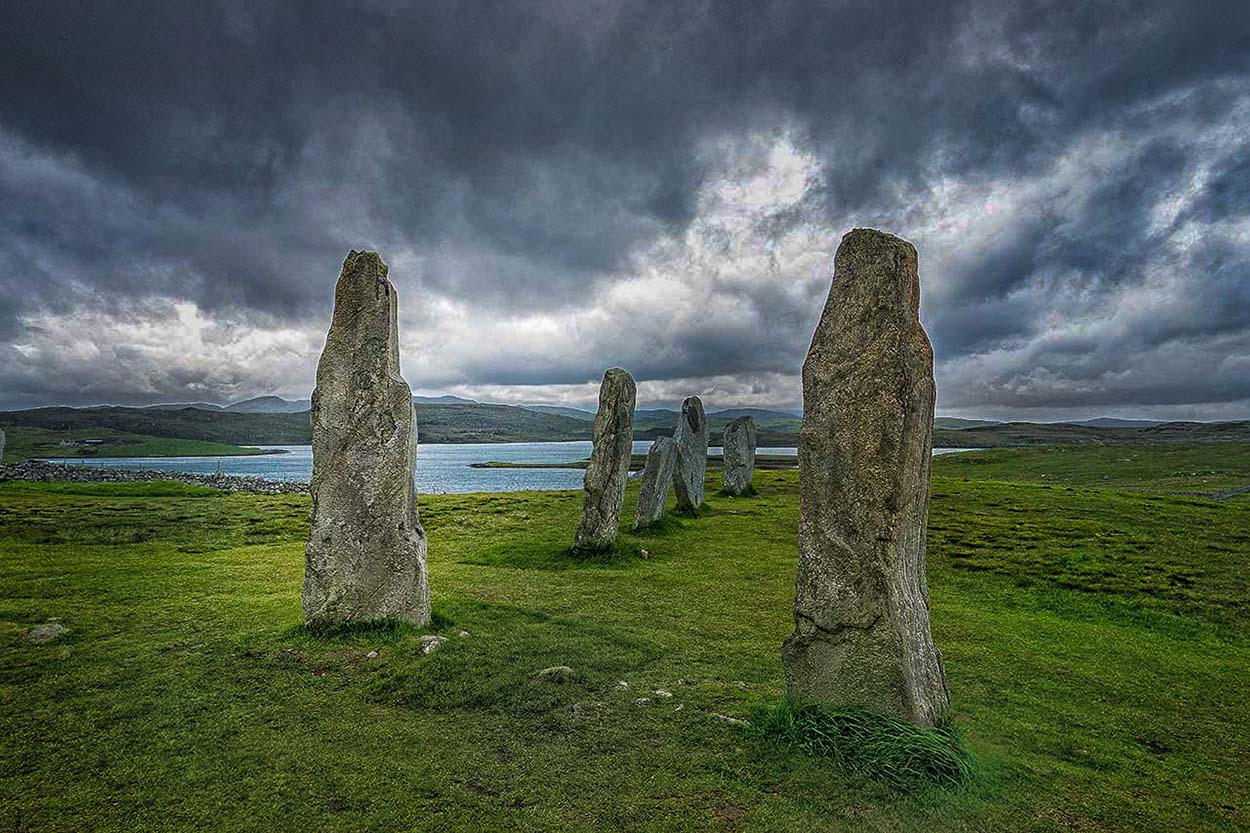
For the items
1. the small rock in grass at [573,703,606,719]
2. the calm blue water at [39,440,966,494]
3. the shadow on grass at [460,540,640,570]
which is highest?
the small rock in grass at [573,703,606,719]

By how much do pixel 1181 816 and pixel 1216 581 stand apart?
36.4 feet

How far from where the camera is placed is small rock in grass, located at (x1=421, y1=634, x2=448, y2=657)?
26.8ft

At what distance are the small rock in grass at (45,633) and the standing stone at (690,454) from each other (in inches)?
653

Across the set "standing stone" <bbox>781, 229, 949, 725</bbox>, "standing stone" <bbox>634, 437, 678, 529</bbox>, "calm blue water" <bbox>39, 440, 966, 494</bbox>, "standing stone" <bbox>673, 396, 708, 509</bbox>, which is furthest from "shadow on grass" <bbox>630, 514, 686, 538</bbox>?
"calm blue water" <bbox>39, 440, 966, 494</bbox>

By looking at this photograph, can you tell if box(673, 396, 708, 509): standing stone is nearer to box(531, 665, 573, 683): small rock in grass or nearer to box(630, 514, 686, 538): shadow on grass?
box(630, 514, 686, 538): shadow on grass

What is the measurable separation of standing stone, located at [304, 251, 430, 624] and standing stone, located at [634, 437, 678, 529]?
34.5 ft

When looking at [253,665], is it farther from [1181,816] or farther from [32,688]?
[1181,816]

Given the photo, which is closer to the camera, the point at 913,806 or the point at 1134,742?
the point at 913,806

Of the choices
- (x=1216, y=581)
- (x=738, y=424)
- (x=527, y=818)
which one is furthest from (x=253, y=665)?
(x=738, y=424)

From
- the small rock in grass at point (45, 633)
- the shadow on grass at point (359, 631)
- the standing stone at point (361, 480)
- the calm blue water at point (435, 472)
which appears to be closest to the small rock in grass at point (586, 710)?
the shadow on grass at point (359, 631)

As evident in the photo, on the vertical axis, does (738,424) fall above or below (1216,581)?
above

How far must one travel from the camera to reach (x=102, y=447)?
140 metres

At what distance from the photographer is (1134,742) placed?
241 inches

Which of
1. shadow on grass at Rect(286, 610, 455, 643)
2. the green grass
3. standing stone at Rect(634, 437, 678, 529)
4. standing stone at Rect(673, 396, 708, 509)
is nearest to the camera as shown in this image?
shadow on grass at Rect(286, 610, 455, 643)
